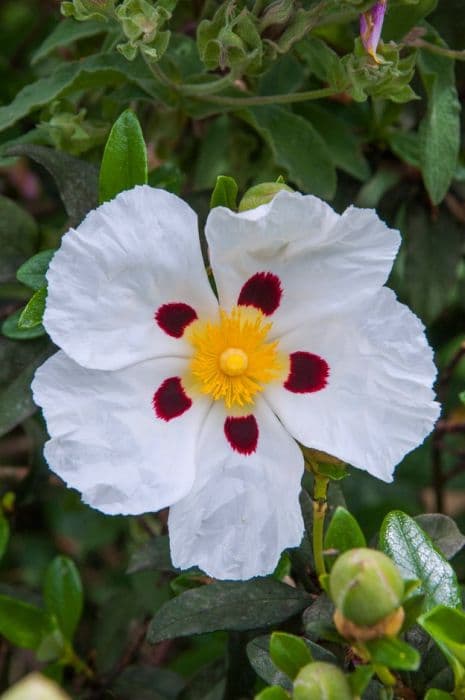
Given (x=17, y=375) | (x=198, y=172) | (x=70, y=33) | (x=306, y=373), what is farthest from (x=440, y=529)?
(x=70, y=33)

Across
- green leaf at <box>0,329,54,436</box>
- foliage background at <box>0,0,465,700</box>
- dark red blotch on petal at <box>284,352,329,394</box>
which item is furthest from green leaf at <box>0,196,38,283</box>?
dark red blotch on petal at <box>284,352,329,394</box>

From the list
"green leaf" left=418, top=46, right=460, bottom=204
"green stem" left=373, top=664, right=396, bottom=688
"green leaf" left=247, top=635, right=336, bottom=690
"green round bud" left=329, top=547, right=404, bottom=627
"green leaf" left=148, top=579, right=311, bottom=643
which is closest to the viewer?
"green round bud" left=329, top=547, right=404, bottom=627

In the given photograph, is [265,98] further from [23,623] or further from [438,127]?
[23,623]

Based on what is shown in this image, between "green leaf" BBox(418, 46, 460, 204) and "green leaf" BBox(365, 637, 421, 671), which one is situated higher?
"green leaf" BBox(418, 46, 460, 204)

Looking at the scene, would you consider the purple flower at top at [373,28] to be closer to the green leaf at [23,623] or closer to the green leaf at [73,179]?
the green leaf at [73,179]

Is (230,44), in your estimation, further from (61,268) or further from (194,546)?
(194,546)

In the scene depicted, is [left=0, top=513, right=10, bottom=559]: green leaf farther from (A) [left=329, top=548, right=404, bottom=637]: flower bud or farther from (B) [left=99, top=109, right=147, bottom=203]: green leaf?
(A) [left=329, top=548, right=404, bottom=637]: flower bud

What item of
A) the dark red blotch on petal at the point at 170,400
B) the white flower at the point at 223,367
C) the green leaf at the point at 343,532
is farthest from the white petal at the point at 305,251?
the green leaf at the point at 343,532
